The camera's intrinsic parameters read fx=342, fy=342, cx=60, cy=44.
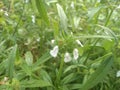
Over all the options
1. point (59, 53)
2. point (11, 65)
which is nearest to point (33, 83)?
point (11, 65)

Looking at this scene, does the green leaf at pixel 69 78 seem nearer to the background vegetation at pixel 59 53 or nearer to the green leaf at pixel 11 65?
the background vegetation at pixel 59 53

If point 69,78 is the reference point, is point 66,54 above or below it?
above

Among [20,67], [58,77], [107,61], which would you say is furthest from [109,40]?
[20,67]

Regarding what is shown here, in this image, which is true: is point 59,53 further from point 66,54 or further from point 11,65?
point 11,65

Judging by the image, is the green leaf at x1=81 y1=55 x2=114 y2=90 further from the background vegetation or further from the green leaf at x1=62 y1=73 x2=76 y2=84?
the green leaf at x1=62 y1=73 x2=76 y2=84

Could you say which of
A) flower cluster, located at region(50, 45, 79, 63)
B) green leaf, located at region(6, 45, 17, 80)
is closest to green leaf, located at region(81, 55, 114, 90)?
flower cluster, located at region(50, 45, 79, 63)

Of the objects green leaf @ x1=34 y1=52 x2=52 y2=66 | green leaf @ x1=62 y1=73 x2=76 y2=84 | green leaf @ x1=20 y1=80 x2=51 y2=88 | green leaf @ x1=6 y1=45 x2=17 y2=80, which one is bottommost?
green leaf @ x1=62 y1=73 x2=76 y2=84

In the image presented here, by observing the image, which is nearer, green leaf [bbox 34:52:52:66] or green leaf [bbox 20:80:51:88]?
green leaf [bbox 20:80:51:88]

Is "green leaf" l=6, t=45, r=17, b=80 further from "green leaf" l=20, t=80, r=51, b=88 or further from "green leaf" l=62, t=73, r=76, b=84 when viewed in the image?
"green leaf" l=62, t=73, r=76, b=84

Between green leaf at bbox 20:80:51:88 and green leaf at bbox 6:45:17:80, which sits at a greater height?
green leaf at bbox 6:45:17:80
